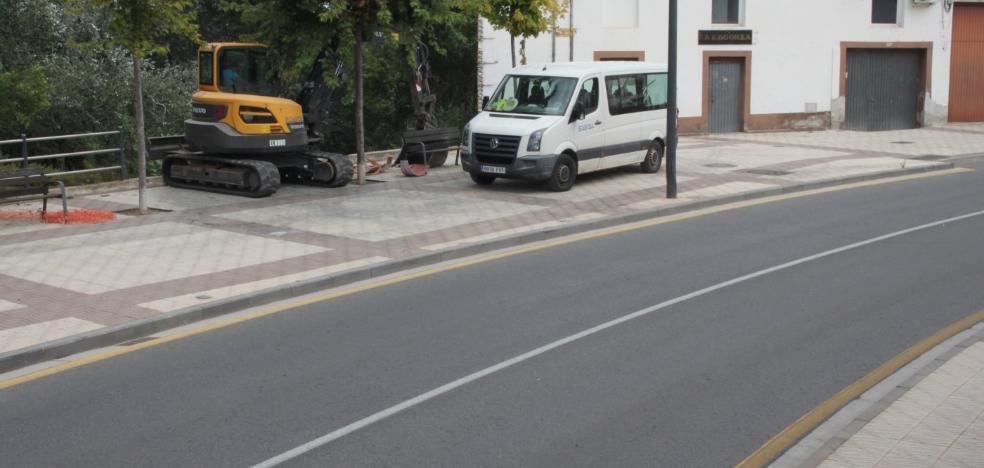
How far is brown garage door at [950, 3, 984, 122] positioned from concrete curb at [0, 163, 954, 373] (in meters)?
21.1

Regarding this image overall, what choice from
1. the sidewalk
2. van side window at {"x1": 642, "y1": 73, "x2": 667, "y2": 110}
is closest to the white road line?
the sidewalk

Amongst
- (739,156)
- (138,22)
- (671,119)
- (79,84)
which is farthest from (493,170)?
(79,84)

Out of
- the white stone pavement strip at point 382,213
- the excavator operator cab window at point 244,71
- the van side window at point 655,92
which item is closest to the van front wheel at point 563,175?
the white stone pavement strip at point 382,213

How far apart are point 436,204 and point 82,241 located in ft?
19.3

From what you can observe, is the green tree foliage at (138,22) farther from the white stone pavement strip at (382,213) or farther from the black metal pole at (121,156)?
the black metal pole at (121,156)

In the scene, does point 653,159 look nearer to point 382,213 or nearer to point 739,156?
point 739,156

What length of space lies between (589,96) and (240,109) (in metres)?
6.37

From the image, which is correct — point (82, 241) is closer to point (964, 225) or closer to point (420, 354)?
point (420, 354)

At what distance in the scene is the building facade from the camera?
31.3 metres

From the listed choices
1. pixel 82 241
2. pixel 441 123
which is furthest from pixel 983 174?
pixel 82 241

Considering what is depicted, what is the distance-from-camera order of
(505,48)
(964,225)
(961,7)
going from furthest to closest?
(961,7) < (505,48) < (964,225)

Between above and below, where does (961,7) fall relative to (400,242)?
above

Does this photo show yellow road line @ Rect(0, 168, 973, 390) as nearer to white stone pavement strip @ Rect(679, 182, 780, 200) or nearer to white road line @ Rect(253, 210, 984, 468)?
white stone pavement strip @ Rect(679, 182, 780, 200)

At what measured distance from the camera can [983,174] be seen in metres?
23.6
